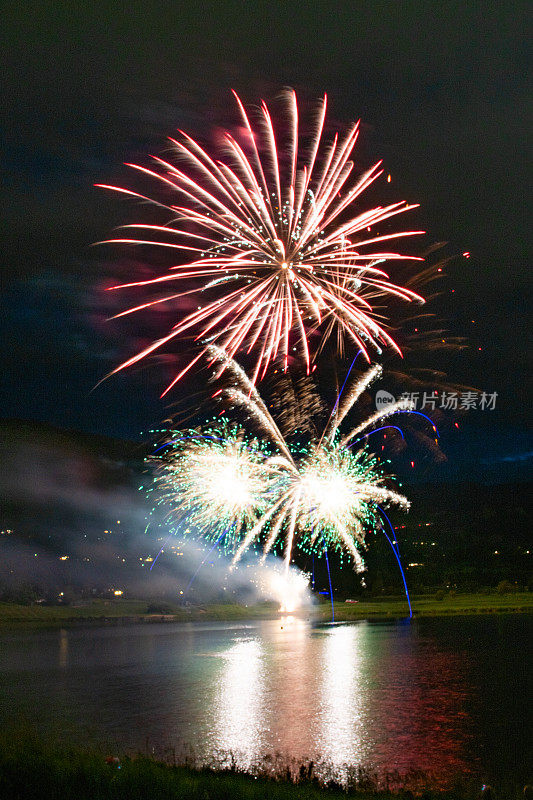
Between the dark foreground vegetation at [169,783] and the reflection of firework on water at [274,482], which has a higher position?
the reflection of firework on water at [274,482]

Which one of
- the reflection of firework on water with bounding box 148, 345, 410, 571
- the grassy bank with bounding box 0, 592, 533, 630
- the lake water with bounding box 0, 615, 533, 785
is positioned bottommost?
the grassy bank with bounding box 0, 592, 533, 630

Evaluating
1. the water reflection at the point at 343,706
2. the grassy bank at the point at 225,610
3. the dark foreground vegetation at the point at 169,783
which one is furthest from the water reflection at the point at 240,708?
the grassy bank at the point at 225,610

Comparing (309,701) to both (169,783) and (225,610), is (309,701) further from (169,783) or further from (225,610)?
(225,610)

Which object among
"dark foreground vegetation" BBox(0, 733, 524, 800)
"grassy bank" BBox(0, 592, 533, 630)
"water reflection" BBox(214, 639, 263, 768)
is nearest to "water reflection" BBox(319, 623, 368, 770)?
"water reflection" BBox(214, 639, 263, 768)

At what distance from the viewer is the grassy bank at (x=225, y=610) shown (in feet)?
218

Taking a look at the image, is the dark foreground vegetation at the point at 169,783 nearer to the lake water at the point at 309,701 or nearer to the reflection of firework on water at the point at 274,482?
the lake water at the point at 309,701

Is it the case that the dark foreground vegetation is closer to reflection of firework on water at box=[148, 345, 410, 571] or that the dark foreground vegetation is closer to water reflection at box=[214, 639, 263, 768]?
water reflection at box=[214, 639, 263, 768]

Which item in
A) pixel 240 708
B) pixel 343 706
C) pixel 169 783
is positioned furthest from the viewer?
pixel 240 708

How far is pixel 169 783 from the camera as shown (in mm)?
9109

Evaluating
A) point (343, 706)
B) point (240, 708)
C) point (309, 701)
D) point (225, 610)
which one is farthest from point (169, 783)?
point (225, 610)

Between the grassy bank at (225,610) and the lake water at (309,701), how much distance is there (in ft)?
97.0

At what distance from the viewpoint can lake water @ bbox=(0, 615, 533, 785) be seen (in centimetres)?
1331

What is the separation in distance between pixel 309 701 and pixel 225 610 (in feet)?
263

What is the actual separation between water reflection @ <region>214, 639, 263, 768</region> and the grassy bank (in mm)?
36306
